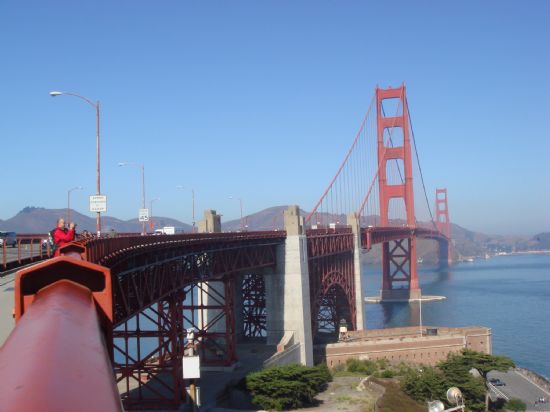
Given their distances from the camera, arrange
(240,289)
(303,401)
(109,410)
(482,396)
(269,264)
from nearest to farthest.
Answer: (109,410), (303,401), (482,396), (269,264), (240,289)

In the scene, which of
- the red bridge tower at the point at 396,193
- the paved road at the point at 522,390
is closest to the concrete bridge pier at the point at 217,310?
the paved road at the point at 522,390

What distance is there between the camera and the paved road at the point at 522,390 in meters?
39.8

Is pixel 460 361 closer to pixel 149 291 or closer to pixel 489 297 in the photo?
pixel 149 291

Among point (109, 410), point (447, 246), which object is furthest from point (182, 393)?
point (447, 246)

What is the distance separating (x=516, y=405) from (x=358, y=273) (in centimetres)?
2697

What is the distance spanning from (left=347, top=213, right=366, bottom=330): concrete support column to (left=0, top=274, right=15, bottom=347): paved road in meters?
50.4

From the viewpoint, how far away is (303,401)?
32.2 m

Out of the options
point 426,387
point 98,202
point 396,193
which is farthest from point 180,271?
point 396,193

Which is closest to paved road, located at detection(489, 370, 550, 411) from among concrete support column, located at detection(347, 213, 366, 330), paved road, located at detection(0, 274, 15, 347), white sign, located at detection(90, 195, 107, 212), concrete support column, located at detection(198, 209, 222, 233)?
concrete support column, located at detection(347, 213, 366, 330)

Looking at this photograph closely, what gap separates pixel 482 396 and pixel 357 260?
2715 centimetres

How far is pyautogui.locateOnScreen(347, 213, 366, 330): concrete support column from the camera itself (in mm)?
61969

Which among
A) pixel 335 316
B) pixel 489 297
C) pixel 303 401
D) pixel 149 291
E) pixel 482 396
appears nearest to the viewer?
pixel 149 291

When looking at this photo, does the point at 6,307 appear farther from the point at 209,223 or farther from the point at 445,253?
the point at 445,253

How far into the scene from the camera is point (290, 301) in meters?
41.5
